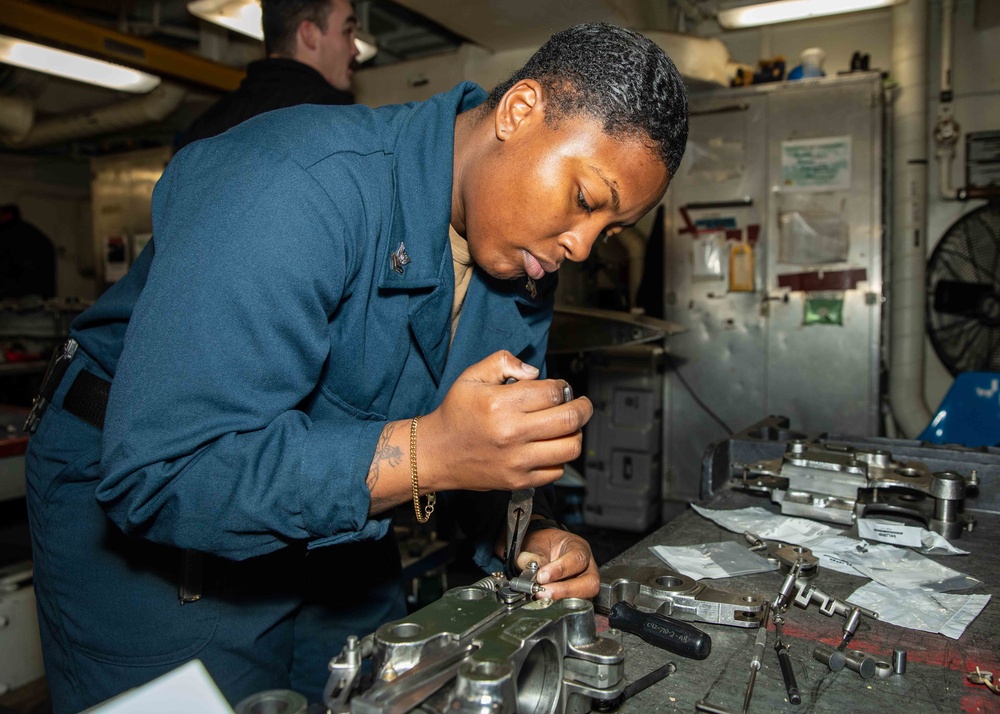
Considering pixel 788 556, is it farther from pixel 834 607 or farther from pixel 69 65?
pixel 69 65

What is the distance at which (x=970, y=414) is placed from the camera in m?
2.65

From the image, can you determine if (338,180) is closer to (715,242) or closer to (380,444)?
(380,444)

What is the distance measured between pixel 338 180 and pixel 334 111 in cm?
16

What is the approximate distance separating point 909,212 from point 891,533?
10.9 ft

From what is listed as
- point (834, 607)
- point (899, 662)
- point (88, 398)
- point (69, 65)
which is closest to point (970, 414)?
point (834, 607)

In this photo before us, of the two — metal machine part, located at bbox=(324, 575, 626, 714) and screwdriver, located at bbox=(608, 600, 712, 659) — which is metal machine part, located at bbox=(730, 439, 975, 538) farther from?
metal machine part, located at bbox=(324, 575, 626, 714)

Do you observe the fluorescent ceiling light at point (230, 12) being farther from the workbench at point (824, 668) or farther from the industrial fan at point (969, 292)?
the industrial fan at point (969, 292)

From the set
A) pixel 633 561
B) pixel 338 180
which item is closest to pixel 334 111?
pixel 338 180

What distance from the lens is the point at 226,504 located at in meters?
0.78

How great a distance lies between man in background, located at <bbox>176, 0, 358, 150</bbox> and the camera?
77.5 inches

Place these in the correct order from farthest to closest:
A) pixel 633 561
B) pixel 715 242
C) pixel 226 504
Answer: pixel 715 242, pixel 633 561, pixel 226 504

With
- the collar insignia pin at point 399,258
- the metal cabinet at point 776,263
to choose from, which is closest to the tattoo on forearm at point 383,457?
the collar insignia pin at point 399,258

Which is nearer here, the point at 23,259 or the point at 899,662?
the point at 899,662

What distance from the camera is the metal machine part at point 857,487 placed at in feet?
4.71
